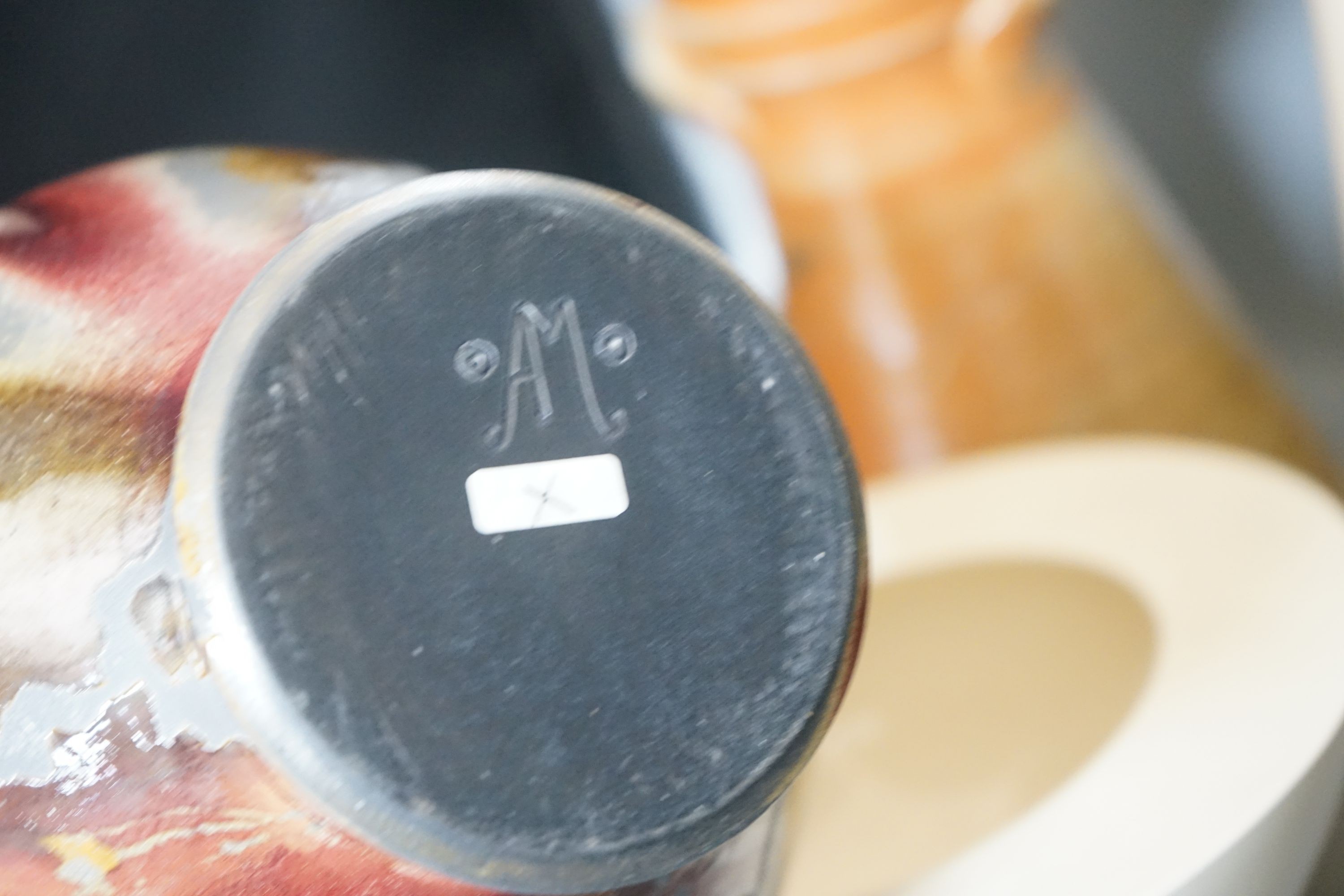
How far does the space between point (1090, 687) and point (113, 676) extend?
456mm

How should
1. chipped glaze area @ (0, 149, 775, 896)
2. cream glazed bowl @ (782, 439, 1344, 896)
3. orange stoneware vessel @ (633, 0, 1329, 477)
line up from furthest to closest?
orange stoneware vessel @ (633, 0, 1329, 477)
cream glazed bowl @ (782, 439, 1344, 896)
chipped glaze area @ (0, 149, 775, 896)

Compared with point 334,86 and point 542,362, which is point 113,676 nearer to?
point 542,362

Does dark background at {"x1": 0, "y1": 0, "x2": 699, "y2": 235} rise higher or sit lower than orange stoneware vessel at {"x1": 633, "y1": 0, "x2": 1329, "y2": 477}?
higher

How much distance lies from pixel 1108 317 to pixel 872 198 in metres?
0.20

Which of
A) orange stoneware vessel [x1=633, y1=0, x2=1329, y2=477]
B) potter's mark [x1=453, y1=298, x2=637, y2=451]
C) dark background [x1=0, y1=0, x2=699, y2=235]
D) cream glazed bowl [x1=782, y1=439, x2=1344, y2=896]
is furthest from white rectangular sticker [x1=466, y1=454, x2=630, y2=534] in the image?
orange stoneware vessel [x1=633, y1=0, x2=1329, y2=477]

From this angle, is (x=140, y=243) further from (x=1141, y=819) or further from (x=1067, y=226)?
(x=1067, y=226)

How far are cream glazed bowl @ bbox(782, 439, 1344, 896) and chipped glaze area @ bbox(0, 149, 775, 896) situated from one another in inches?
8.1

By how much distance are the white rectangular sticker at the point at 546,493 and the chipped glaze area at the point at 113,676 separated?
3.3 inches

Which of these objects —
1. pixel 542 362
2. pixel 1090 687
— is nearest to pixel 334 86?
pixel 542 362

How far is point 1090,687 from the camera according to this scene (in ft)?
1.89

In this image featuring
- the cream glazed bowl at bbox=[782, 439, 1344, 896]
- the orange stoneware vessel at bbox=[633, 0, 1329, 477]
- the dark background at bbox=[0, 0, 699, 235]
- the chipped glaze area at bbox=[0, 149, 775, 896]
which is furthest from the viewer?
the orange stoneware vessel at bbox=[633, 0, 1329, 477]

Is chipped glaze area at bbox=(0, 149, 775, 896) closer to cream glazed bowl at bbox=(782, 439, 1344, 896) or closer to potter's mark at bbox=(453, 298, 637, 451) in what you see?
potter's mark at bbox=(453, 298, 637, 451)

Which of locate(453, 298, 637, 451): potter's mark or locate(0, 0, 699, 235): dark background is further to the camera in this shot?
locate(0, 0, 699, 235): dark background

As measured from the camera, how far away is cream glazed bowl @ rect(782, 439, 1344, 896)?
0.42 meters
